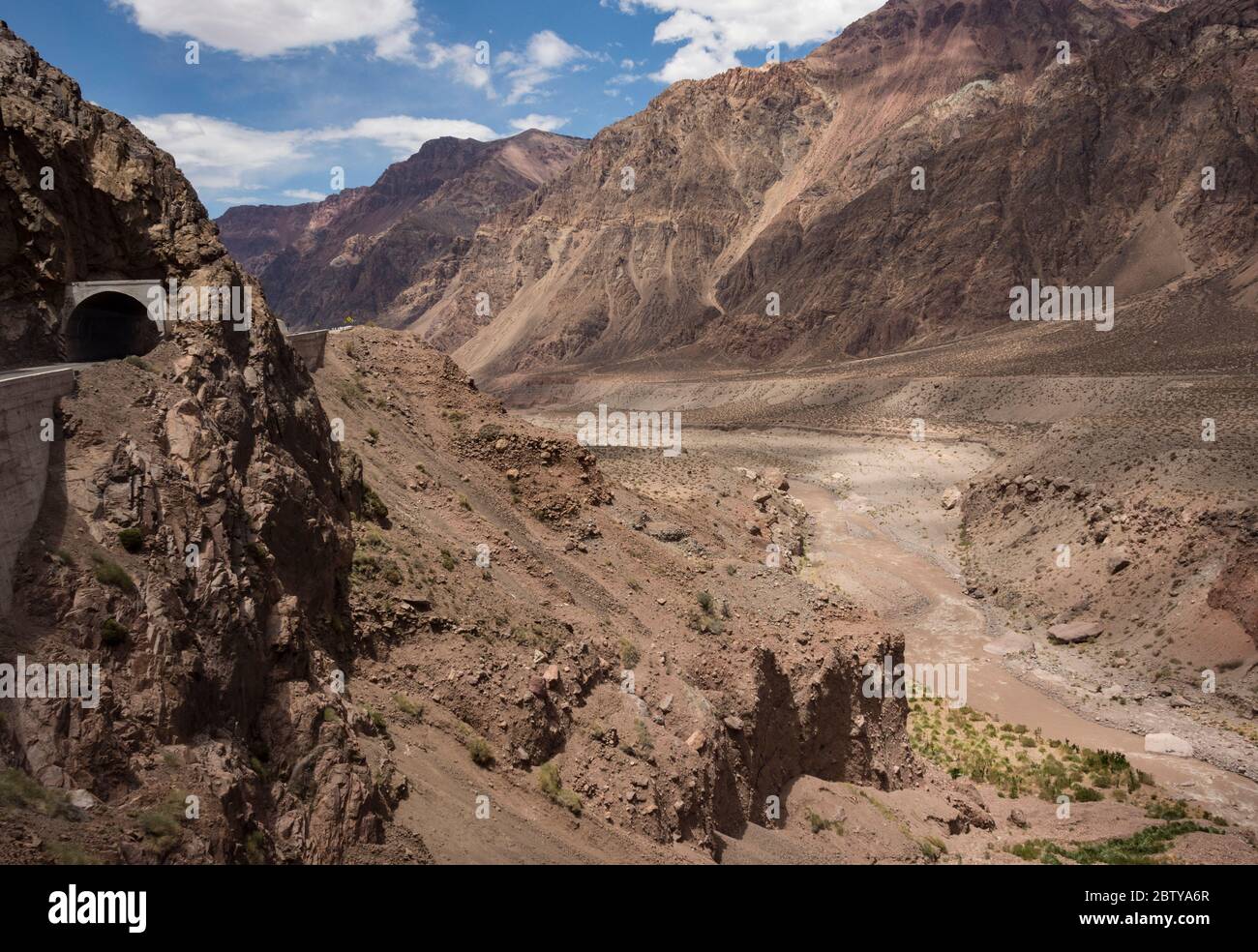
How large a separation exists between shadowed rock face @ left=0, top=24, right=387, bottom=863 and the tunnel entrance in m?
0.39

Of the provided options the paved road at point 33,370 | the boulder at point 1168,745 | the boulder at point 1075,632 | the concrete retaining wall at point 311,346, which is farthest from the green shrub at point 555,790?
Result: the boulder at point 1075,632

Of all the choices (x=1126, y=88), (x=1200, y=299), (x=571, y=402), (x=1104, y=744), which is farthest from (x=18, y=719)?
(x=1126, y=88)

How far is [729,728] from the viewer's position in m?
14.8

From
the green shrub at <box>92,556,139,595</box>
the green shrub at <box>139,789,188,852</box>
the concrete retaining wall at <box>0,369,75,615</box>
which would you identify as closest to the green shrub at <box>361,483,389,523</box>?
the concrete retaining wall at <box>0,369,75,615</box>

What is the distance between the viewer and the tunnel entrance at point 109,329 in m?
12.8

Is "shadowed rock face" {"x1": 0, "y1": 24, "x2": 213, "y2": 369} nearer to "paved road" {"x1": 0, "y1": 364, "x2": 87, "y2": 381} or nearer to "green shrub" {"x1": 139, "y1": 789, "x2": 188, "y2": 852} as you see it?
"paved road" {"x1": 0, "y1": 364, "x2": 87, "y2": 381}

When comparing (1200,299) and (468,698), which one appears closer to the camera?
(468,698)

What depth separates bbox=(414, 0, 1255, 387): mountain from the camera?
10075 cm

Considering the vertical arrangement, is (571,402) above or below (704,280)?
below

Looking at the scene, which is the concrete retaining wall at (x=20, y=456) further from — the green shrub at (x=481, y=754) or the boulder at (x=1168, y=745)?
the boulder at (x=1168, y=745)

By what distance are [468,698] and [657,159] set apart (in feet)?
505

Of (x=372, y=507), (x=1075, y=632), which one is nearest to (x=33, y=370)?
(x=372, y=507)

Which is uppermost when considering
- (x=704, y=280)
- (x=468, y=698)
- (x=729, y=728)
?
(x=704, y=280)

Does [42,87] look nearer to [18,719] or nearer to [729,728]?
[18,719]
